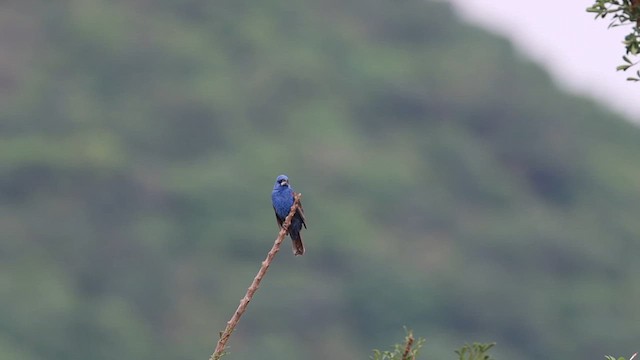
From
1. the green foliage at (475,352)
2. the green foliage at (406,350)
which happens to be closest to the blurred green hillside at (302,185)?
the green foliage at (406,350)

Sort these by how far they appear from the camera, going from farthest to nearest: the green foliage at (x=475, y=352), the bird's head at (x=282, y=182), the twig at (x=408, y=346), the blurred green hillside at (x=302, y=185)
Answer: the blurred green hillside at (x=302, y=185) → the bird's head at (x=282, y=182) → the green foliage at (x=475, y=352) → the twig at (x=408, y=346)

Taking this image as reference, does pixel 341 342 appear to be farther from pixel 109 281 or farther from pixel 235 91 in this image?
pixel 235 91

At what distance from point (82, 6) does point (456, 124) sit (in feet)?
62.5

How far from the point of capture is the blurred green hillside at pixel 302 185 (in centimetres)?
7000

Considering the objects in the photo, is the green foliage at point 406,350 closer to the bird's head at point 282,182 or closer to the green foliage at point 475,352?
the green foliage at point 475,352

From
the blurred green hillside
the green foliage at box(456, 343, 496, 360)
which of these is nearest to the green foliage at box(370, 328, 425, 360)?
the green foliage at box(456, 343, 496, 360)

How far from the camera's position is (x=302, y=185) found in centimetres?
7794

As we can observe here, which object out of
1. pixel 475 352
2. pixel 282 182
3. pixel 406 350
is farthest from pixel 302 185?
pixel 406 350

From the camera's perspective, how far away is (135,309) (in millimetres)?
70625

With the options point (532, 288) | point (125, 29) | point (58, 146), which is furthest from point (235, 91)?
point (532, 288)

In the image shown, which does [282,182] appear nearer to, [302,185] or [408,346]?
[408,346]

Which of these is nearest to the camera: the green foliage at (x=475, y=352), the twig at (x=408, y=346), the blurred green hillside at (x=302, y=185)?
the twig at (x=408, y=346)

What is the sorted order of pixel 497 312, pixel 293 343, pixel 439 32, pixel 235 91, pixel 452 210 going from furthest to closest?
pixel 439 32 < pixel 235 91 < pixel 452 210 < pixel 497 312 < pixel 293 343

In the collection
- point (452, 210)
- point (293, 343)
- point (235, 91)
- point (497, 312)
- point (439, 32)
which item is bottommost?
point (293, 343)
